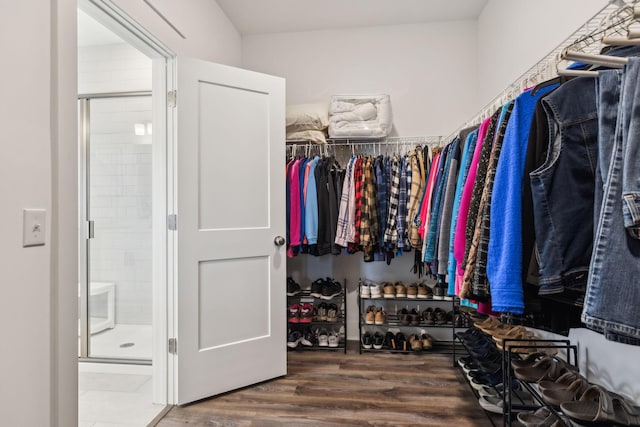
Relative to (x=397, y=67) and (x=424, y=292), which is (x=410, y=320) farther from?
(x=397, y=67)

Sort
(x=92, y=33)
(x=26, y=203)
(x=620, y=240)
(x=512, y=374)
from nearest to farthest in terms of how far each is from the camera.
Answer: (x=620, y=240) → (x=26, y=203) → (x=512, y=374) → (x=92, y=33)

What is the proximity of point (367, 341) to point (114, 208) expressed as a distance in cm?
233

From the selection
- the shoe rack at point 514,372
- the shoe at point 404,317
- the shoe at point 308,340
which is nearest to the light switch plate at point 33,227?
the shoe rack at point 514,372

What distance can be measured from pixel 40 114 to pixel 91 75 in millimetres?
2005

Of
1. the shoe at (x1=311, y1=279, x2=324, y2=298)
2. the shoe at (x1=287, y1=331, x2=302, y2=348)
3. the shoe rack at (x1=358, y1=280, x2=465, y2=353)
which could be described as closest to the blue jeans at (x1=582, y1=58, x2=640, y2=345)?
the shoe rack at (x1=358, y1=280, x2=465, y2=353)

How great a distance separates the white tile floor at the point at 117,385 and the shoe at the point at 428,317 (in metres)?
1.99

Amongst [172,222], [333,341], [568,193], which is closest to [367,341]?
[333,341]

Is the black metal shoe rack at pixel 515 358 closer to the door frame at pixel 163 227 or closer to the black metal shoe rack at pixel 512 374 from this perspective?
the black metal shoe rack at pixel 512 374

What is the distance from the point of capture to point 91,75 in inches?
109

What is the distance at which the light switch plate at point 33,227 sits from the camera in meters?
1.09

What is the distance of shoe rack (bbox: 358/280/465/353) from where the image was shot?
277 centimetres

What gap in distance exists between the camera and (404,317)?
2826 mm

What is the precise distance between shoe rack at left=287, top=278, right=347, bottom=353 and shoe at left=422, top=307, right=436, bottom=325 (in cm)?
66

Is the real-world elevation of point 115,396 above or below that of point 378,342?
below
